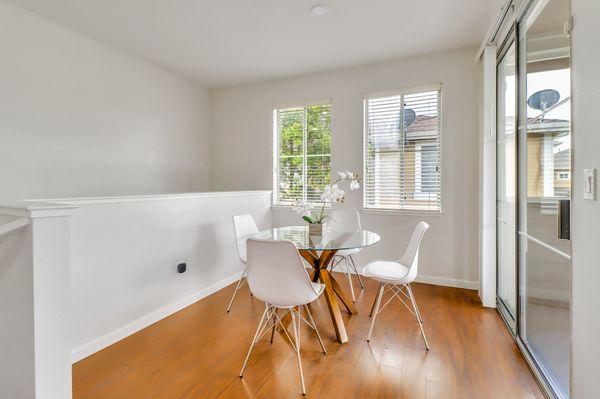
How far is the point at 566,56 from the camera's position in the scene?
4.88ft

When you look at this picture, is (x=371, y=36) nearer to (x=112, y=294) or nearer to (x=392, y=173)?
(x=392, y=173)

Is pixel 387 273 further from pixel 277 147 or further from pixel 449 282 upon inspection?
pixel 277 147

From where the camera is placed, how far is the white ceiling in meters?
2.60

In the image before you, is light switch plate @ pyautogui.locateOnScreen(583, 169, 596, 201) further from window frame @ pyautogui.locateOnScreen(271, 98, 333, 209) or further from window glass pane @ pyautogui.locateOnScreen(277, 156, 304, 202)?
window glass pane @ pyautogui.locateOnScreen(277, 156, 304, 202)

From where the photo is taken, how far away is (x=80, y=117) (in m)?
3.05

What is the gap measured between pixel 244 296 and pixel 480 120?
10.1 ft

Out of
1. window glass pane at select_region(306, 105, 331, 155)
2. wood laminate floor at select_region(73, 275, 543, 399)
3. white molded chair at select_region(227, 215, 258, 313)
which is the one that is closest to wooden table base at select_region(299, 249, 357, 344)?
wood laminate floor at select_region(73, 275, 543, 399)

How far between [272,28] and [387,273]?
252 centimetres

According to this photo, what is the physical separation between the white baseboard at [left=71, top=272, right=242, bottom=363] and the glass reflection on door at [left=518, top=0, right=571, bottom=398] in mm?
2832

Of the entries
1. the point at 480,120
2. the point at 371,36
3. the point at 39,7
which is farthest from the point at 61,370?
the point at 480,120

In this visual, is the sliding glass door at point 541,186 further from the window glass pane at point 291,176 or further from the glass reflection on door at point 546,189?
the window glass pane at point 291,176

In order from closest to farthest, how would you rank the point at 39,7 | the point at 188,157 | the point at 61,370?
1. the point at 61,370
2. the point at 39,7
3. the point at 188,157

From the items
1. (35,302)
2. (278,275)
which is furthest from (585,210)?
(35,302)

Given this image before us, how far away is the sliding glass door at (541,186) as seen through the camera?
5.02ft
